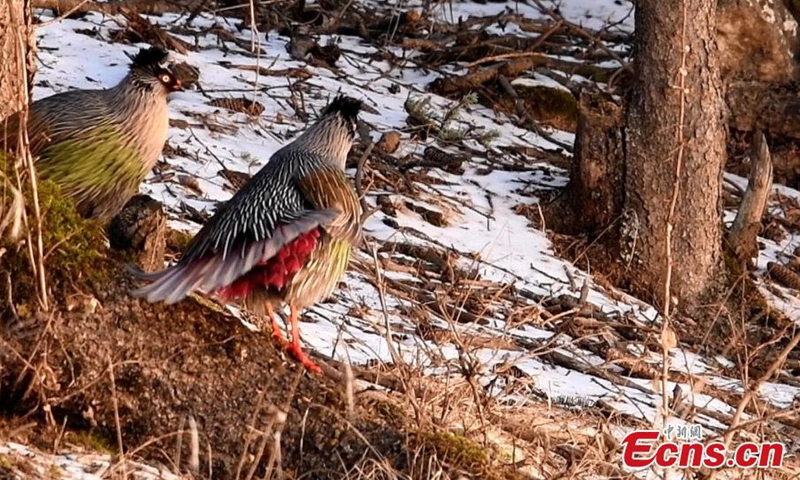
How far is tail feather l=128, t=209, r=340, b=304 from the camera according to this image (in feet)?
13.0

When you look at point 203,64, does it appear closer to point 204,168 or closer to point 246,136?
point 246,136

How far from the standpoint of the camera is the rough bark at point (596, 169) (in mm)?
7863

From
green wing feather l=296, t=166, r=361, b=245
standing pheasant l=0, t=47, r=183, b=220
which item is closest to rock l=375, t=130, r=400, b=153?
standing pheasant l=0, t=47, r=183, b=220

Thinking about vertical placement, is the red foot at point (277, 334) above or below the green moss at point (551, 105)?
above

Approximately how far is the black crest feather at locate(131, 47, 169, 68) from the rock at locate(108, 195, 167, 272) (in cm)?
130

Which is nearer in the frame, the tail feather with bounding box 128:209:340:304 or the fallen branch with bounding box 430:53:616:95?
the tail feather with bounding box 128:209:340:304

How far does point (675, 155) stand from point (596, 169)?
2.41 ft

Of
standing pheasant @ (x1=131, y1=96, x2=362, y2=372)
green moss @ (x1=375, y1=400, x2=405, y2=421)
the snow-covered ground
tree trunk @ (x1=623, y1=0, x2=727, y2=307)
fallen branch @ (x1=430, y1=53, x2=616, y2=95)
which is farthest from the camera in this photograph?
fallen branch @ (x1=430, y1=53, x2=616, y2=95)

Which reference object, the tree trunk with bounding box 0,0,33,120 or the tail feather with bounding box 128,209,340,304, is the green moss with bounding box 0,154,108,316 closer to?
the tail feather with bounding box 128,209,340,304

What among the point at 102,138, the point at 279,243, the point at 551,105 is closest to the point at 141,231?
the point at 279,243

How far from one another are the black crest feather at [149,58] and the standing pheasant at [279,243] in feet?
2.88

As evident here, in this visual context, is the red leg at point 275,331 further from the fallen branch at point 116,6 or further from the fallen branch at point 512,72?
the fallen branch at point 512,72

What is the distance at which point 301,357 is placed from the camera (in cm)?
456

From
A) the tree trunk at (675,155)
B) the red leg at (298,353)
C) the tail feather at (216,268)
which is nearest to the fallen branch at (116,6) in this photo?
the tree trunk at (675,155)
